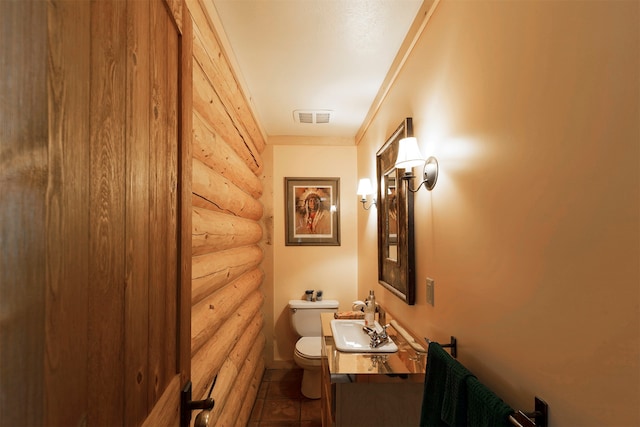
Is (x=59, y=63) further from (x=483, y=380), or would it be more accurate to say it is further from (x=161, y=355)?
(x=483, y=380)

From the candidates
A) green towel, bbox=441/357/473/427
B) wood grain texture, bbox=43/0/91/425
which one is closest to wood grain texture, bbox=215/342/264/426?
green towel, bbox=441/357/473/427

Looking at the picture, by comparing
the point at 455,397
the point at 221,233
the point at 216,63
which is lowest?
the point at 455,397

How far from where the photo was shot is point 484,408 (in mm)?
953

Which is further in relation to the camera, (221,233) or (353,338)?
(353,338)

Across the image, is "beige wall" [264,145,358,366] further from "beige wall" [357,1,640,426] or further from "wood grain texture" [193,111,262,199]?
"beige wall" [357,1,640,426]

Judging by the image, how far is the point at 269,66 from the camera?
7.37ft

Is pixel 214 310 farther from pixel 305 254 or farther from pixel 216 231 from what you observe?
pixel 305 254

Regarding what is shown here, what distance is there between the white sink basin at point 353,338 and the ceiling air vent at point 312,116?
184cm

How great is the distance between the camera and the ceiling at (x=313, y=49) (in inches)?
66.4

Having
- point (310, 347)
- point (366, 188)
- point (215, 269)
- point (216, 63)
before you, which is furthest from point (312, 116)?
point (310, 347)

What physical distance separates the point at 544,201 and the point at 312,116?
8.35 ft

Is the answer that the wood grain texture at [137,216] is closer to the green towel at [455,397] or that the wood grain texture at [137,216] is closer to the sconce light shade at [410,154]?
the green towel at [455,397]

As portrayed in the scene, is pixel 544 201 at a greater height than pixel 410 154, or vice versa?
pixel 410 154

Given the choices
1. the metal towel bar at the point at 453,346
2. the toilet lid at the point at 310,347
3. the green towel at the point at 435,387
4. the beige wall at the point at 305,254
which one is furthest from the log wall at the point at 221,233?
the metal towel bar at the point at 453,346
